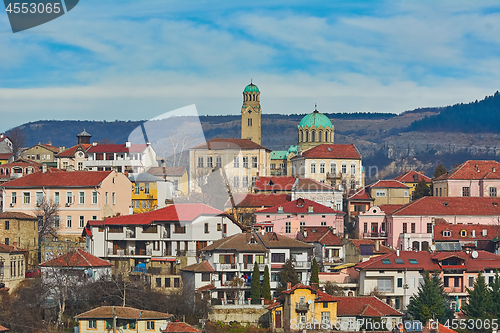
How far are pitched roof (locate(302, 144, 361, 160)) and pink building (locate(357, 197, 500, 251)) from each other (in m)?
21.9

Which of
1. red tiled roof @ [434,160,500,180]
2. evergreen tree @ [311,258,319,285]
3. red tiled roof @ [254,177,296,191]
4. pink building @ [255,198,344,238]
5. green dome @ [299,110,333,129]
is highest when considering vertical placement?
green dome @ [299,110,333,129]

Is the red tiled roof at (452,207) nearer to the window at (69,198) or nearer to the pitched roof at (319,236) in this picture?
the pitched roof at (319,236)

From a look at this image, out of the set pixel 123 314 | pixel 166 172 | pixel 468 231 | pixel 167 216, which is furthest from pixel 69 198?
pixel 468 231

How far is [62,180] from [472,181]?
36986 millimetres

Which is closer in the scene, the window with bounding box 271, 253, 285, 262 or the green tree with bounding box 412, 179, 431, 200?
the window with bounding box 271, 253, 285, 262

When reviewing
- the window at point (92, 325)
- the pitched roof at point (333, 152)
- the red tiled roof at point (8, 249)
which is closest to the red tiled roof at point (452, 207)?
the pitched roof at point (333, 152)

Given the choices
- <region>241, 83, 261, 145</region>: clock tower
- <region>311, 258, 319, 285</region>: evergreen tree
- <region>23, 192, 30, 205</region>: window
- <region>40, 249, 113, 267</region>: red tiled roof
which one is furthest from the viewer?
<region>241, 83, 261, 145</region>: clock tower

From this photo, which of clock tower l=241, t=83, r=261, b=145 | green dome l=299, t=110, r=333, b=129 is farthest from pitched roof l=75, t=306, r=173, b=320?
clock tower l=241, t=83, r=261, b=145

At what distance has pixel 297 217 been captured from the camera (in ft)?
230

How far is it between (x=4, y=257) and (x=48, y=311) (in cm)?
652

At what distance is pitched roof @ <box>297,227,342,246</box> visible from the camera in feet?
206

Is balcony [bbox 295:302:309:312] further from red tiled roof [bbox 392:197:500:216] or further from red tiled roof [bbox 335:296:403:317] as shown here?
red tiled roof [bbox 392:197:500:216]

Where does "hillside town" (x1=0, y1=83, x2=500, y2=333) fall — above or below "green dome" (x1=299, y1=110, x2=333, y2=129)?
below

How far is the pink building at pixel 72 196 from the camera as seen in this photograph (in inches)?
2643
